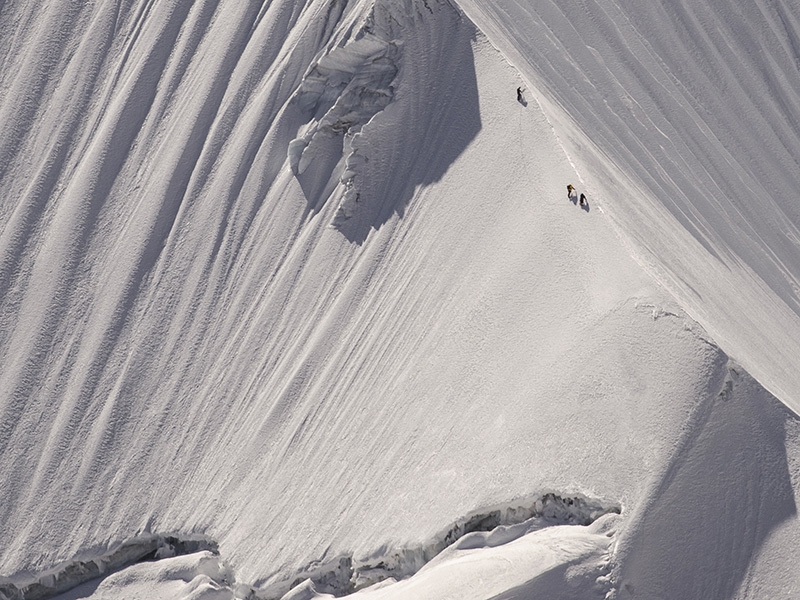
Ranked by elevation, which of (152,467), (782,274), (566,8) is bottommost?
(152,467)

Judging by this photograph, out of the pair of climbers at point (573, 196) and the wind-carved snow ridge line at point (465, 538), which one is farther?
the pair of climbers at point (573, 196)

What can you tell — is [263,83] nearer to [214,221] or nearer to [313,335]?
[214,221]

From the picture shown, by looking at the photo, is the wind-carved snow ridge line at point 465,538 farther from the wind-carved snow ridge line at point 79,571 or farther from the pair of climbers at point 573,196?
the pair of climbers at point 573,196

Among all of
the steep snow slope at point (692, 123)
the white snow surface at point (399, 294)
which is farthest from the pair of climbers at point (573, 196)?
the steep snow slope at point (692, 123)

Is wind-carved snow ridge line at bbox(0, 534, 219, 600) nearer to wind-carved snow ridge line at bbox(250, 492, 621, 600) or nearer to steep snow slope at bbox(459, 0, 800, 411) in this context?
wind-carved snow ridge line at bbox(250, 492, 621, 600)

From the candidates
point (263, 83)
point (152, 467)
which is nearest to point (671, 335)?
point (152, 467)

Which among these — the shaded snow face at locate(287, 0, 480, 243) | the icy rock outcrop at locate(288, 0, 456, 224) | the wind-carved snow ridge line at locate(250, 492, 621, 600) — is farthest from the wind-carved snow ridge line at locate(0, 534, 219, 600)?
the icy rock outcrop at locate(288, 0, 456, 224)
